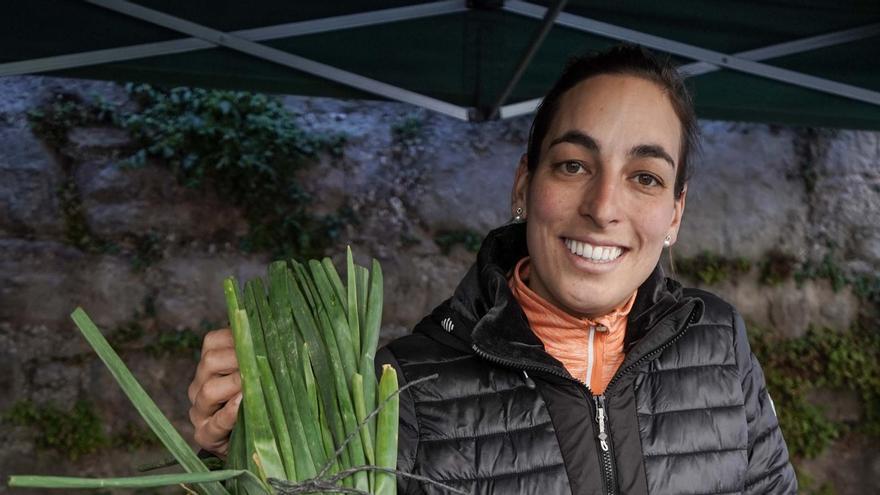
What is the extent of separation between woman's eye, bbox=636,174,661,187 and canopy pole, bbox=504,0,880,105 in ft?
6.15

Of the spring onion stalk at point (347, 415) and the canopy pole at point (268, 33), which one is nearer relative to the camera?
the spring onion stalk at point (347, 415)

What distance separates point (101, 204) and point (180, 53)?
80.3 inches

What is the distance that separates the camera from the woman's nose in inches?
47.6

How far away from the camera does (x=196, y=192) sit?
4.86 meters

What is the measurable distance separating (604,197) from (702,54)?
2.27 metres

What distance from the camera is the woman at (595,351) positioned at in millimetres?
1204

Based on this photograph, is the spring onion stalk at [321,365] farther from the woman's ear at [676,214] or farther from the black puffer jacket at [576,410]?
the woman's ear at [676,214]

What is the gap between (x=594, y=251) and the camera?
1.22 meters

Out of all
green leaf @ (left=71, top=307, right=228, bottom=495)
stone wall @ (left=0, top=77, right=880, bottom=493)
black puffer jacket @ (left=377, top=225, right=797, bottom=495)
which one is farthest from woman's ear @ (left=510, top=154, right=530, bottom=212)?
stone wall @ (left=0, top=77, right=880, bottom=493)

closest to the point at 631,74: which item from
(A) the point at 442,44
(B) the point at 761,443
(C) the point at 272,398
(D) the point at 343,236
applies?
(B) the point at 761,443

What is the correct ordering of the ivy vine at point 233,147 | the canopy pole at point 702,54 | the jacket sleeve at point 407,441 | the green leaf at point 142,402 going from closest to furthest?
the green leaf at point 142,402
the jacket sleeve at point 407,441
the canopy pole at point 702,54
the ivy vine at point 233,147

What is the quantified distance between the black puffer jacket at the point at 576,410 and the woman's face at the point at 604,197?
0.10m

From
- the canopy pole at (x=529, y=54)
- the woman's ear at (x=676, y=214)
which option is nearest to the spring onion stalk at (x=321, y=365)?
the woman's ear at (x=676, y=214)

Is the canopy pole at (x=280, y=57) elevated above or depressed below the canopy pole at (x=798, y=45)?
below
